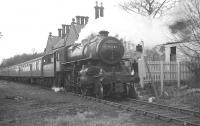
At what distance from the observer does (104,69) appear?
14117 mm

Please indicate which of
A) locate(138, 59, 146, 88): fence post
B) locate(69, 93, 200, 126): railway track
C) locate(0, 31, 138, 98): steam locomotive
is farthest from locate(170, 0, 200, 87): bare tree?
locate(69, 93, 200, 126): railway track

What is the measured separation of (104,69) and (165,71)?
16.5 feet

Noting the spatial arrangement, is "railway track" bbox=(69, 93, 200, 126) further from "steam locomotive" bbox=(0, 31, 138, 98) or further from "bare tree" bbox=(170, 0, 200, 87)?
"bare tree" bbox=(170, 0, 200, 87)

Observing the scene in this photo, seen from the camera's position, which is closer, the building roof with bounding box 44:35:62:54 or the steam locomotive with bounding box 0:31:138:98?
the steam locomotive with bounding box 0:31:138:98

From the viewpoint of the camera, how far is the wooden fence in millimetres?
16688

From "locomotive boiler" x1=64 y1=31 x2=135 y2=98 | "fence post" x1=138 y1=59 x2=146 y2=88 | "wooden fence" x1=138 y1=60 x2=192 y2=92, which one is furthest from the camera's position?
"wooden fence" x1=138 y1=60 x2=192 y2=92

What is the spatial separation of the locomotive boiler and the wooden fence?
6.84 ft

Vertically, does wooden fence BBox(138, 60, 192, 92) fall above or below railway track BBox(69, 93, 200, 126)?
above

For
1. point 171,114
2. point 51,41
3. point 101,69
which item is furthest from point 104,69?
point 51,41

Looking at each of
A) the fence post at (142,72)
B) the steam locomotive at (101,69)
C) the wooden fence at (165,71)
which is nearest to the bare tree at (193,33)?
the wooden fence at (165,71)

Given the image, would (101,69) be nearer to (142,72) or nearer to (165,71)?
(142,72)

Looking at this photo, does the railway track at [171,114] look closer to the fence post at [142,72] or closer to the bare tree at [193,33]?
the fence post at [142,72]

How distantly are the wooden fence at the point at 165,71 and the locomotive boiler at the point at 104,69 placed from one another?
2085mm

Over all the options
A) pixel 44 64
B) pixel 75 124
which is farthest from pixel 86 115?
pixel 44 64
